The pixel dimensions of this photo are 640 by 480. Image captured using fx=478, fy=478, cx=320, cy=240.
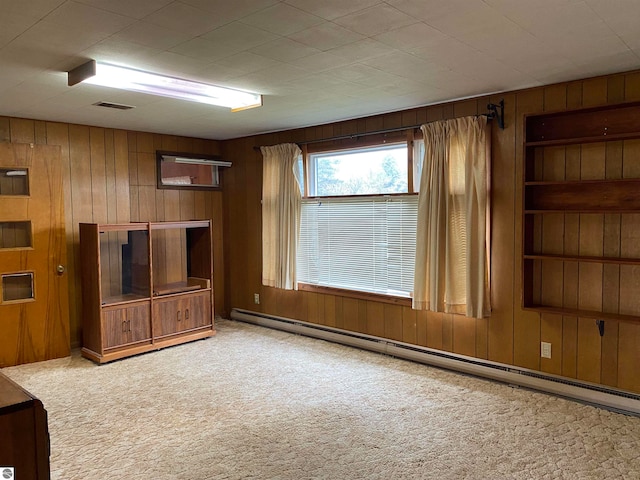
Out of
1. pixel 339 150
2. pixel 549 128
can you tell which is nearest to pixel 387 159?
pixel 339 150

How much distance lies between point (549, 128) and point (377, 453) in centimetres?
268

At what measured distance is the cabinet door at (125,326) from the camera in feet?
15.5

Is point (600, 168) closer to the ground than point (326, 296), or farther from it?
farther from it

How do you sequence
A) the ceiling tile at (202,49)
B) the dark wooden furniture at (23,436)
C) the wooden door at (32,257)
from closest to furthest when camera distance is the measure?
the dark wooden furniture at (23,436) → the ceiling tile at (202,49) → the wooden door at (32,257)

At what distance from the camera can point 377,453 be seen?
9.39 ft

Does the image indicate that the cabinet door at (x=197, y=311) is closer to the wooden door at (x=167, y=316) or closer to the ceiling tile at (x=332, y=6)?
the wooden door at (x=167, y=316)

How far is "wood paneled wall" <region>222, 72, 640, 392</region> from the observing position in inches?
135

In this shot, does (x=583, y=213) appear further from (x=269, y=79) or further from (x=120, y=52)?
(x=120, y=52)

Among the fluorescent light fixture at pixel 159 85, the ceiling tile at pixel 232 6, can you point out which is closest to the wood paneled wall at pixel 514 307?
the fluorescent light fixture at pixel 159 85

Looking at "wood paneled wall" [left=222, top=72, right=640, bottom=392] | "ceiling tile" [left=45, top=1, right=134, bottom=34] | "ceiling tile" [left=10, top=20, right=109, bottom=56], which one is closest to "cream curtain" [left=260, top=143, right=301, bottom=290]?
"wood paneled wall" [left=222, top=72, right=640, bottom=392]

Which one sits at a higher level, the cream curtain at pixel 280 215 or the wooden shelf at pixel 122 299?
the cream curtain at pixel 280 215

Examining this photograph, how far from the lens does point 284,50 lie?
9.05 feet

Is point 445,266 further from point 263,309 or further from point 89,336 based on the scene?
point 89,336

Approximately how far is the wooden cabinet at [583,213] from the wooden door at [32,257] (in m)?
4.35
